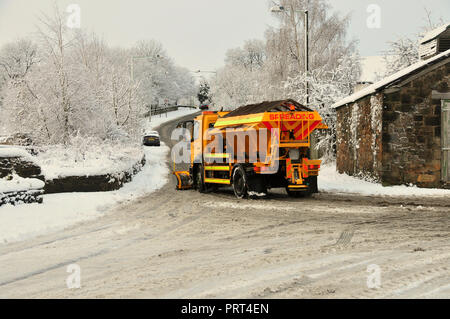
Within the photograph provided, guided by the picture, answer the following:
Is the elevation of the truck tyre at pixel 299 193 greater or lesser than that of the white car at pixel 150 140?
lesser

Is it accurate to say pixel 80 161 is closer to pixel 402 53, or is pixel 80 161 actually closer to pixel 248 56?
pixel 402 53

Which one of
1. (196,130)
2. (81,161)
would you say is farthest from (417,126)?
(81,161)

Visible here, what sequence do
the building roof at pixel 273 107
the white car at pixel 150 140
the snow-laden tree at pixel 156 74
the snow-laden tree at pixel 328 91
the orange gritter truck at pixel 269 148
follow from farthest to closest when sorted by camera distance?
the snow-laden tree at pixel 156 74 < the white car at pixel 150 140 < the snow-laden tree at pixel 328 91 < the building roof at pixel 273 107 < the orange gritter truck at pixel 269 148

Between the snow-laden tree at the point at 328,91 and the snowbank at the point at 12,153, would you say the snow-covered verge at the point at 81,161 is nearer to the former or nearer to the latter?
the snowbank at the point at 12,153

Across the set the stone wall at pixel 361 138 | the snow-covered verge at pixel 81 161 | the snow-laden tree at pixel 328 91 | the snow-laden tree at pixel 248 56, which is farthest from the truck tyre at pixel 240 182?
the snow-laden tree at pixel 248 56

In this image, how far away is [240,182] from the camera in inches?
582

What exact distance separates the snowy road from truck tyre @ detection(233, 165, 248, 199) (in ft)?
8.46

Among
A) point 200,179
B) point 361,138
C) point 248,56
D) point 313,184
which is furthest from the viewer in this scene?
point 248,56

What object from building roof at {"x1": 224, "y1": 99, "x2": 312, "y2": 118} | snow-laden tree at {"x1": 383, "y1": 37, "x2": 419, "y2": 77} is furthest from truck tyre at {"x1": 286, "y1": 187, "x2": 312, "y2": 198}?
snow-laden tree at {"x1": 383, "y1": 37, "x2": 419, "y2": 77}

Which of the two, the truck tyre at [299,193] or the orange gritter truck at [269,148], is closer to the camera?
the orange gritter truck at [269,148]

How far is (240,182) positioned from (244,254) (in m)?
7.91

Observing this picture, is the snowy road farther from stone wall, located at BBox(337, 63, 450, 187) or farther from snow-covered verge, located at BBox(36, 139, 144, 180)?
stone wall, located at BBox(337, 63, 450, 187)

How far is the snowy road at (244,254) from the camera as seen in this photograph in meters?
5.20

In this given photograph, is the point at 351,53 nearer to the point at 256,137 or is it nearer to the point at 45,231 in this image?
the point at 256,137
